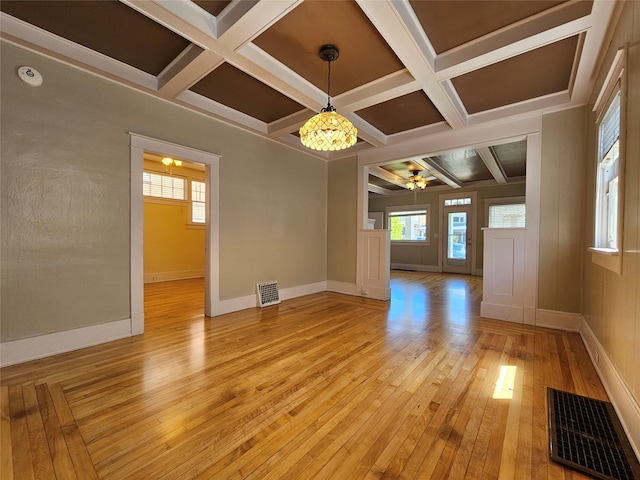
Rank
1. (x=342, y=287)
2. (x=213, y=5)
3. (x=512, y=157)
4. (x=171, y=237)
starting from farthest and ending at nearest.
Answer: (x=171, y=237) < (x=512, y=157) < (x=342, y=287) < (x=213, y=5)

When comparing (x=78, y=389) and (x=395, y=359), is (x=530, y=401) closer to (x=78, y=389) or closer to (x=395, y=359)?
(x=395, y=359)

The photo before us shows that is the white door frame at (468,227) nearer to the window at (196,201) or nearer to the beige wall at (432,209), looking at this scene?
the beige wall at (432,209)

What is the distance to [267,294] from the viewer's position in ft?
13.5

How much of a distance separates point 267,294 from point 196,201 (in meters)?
3.93

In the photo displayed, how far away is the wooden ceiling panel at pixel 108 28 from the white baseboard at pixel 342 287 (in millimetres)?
4077

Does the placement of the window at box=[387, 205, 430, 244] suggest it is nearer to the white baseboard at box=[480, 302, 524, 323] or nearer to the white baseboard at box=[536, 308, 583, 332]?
the white baseboard at box=[480, 302, 524, 323]

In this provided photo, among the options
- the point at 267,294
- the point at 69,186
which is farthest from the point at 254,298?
the point at 69,186

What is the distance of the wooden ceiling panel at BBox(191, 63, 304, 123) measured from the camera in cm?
277

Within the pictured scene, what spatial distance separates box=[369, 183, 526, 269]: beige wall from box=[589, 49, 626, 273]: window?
533 centimetres

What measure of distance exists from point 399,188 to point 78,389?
8.69 m

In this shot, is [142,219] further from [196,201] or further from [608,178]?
[608,178]

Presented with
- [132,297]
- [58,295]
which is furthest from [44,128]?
[132,297]

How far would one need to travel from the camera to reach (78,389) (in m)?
1.81

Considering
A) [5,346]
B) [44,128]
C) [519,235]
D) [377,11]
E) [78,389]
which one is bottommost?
[78,389]
